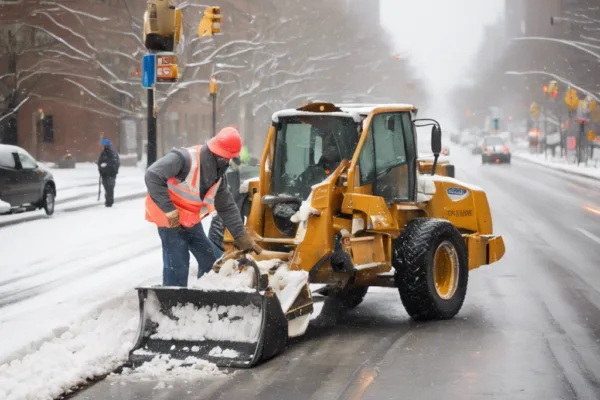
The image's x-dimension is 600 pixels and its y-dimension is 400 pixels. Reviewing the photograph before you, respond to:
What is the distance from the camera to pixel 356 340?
31.4 ft

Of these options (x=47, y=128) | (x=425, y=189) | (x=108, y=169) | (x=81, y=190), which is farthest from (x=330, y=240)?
(x=47, y=128)

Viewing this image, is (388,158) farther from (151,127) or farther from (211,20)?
(211,20)

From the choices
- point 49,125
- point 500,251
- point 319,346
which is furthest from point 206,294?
point 49,125

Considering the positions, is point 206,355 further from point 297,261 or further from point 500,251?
point 500,251

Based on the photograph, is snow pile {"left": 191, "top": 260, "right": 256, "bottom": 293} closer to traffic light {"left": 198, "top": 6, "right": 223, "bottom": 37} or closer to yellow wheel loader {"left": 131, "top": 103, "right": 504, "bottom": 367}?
yellow wheel loader {"left": 131, "top": 103, "right": 504, "bottom": 367}

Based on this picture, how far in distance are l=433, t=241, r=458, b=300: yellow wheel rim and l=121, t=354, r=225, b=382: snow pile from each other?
10.9ft

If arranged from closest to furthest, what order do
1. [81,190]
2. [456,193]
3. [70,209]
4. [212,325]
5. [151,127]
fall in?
[212,325] < [456,193] < [151,127] < [70,209] < [81,190]

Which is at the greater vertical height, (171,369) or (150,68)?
(150,68)

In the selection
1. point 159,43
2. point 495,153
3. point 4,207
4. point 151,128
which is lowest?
point 495,153

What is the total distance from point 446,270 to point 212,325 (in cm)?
326

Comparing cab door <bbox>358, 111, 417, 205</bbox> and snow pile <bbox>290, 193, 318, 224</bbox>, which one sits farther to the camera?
cab door <bbox>358, 111, 417, 205</bbox>

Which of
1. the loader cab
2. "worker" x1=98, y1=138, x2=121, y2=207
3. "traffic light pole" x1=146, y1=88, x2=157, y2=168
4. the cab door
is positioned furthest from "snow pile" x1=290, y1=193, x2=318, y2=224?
"worker" x1=98, y1=138, x2=121, y2=207

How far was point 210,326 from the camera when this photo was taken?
341 inches

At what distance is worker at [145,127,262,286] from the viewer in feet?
30.1
